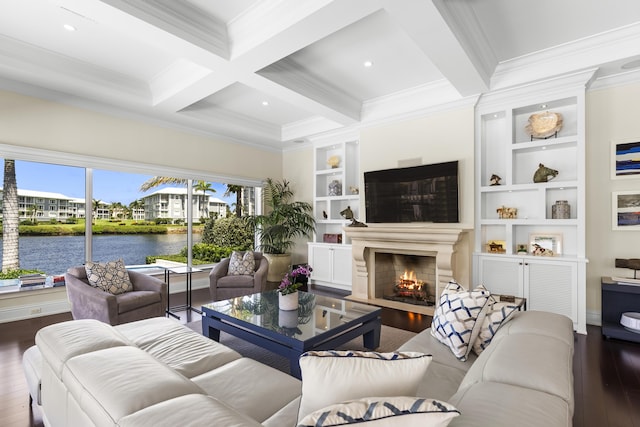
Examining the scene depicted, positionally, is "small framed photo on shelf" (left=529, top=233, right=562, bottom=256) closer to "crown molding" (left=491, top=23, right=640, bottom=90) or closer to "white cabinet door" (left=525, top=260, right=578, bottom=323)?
"white cabinet door" (left=525, top=260, right=578, bottom=323)

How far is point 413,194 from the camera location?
190 inches

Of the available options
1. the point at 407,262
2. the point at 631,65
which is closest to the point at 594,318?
the point at 407,262

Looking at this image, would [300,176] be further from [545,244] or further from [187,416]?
[187,416]

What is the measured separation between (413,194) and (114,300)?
3910 mm

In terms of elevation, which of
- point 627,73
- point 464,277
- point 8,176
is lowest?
point 464,277

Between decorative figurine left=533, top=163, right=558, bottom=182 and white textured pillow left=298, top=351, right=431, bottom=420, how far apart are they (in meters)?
3.86

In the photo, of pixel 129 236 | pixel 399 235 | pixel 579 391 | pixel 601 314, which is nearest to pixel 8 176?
pixel 129 236

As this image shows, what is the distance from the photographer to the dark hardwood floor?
211 cm

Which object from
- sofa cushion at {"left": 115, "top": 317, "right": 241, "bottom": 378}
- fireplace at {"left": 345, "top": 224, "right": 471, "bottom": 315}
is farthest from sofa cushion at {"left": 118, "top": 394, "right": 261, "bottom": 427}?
fireplace at {"left": 345, "top": 224, "right": 471, "bottom": 315}

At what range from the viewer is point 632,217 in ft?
11.9

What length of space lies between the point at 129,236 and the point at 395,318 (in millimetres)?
4212

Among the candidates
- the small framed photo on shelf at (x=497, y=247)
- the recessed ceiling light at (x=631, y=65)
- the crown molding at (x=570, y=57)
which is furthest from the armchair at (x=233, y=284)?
the recessed ceiling light at (x=631, y=65)

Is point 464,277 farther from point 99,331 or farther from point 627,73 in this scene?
point 99,331

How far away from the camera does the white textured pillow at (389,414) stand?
2.69 feet
